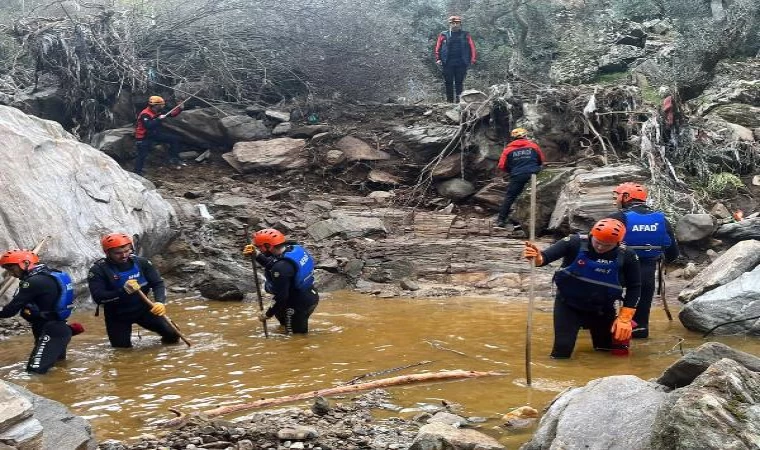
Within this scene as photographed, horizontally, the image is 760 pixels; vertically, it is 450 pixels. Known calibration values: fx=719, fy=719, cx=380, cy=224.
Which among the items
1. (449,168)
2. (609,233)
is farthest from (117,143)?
(609,233)

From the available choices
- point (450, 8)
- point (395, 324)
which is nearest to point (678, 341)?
point (395, 324)

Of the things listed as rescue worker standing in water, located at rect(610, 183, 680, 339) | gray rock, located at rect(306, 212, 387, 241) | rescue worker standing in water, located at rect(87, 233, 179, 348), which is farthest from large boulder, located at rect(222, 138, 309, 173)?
rescue worker standing in water, located at rect(610, 183, 680, 339)

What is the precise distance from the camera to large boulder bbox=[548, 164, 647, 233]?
444 inches

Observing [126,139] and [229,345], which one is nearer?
[229,345]

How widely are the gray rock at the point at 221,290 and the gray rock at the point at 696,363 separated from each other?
23.8 ft

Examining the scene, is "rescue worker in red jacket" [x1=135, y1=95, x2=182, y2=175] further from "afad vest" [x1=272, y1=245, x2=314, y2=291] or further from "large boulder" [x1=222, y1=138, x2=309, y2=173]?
"afad vest" [x1=272, y1=245, x2=314, y2=291]

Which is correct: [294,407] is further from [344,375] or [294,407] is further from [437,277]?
[437,277]

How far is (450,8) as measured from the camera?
20.9m

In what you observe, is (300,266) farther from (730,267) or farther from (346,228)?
(730,267)

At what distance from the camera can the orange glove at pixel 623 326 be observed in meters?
6.35

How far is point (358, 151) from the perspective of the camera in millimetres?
15203

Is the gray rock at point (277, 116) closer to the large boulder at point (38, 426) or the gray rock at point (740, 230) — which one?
the gray rock at point (740, 230)

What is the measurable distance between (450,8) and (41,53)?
1125cm

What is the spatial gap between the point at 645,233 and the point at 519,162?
16.0 feet
